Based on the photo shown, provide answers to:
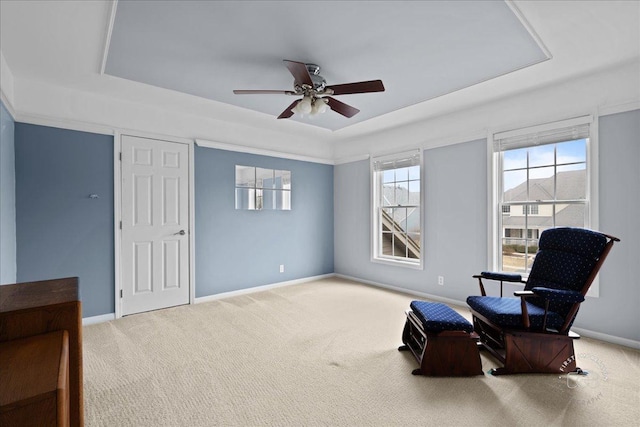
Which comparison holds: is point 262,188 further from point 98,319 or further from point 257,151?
point 98,319

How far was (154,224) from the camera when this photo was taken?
3918mm

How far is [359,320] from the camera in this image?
355 cm

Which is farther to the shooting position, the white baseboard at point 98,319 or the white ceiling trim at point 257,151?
the white ceiling trim at point 257,151

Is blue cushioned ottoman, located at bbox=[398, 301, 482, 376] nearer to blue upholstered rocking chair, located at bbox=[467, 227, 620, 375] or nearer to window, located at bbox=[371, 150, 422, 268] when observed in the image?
blue upholstered rocking chair, located at bbox=[467, 227, 620, 375]

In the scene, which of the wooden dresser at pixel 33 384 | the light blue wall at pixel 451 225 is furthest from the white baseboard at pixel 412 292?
the wooden dresser at pixel 33 384

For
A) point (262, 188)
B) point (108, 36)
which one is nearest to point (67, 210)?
point (108, 36)

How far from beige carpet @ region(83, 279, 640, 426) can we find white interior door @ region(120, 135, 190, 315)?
553 mm

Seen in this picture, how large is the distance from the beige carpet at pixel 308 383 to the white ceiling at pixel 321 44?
2.57 metres

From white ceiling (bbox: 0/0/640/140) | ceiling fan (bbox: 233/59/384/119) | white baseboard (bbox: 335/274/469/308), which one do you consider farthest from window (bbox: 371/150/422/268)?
ceiling fan (bbox: 233/59/384/119)

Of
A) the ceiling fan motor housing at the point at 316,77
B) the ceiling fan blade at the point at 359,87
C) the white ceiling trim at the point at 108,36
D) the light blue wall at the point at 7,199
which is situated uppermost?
Result: the white ceiling trim at the point at 108,36

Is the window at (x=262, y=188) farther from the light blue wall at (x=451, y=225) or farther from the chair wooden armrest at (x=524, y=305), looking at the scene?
the chair wooden armrest at (x=524, y=305)

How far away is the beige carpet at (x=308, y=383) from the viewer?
74.9 inches

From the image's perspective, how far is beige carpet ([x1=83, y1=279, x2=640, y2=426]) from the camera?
1.90 metres

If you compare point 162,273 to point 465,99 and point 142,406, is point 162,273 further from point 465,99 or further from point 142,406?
point 465,99
